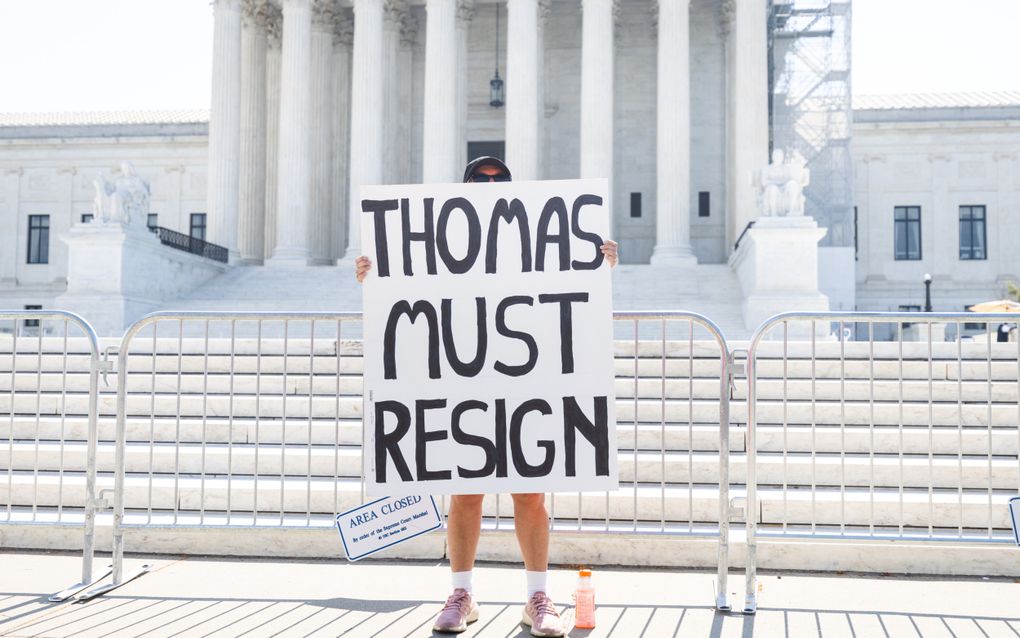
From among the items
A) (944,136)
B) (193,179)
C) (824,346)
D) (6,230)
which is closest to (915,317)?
(824,346)

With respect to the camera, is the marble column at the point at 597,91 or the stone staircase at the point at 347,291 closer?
the stone staircase at the point at 347,291

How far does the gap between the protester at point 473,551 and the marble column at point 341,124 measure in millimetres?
28893

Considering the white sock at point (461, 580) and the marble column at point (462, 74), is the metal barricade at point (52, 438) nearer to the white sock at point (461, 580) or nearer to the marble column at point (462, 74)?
the white sock at point (461, 580)

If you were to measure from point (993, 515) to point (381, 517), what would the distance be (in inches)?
182

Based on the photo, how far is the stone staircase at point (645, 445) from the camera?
647 cm

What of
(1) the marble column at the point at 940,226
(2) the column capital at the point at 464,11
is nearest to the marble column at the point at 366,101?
(2) the column capital at the point at 464,11

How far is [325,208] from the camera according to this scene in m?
32.8

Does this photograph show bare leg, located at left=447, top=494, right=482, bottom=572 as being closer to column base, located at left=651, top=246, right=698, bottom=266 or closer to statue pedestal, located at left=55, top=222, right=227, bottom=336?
statue pedestal, located at left=55, top=222, right=227, bottom=336

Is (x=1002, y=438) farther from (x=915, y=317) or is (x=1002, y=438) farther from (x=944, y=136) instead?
(x=944, y=136)

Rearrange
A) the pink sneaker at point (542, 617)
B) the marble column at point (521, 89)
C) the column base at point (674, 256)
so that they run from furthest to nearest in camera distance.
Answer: the marble column at point (521, 89)
the column base at point (674, 256)
the pink sneaker at point (542, 617)

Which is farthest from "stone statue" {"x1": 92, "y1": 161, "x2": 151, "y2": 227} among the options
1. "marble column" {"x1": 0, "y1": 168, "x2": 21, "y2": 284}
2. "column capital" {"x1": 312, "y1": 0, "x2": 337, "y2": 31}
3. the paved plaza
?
"marble column" {"x1": 0, "y1": 168, "x2": 21, "y2": 284}

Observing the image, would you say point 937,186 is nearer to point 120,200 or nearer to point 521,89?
point 521,89

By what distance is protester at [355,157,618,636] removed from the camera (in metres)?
4.84

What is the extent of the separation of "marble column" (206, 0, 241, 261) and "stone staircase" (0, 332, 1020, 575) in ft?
61.8
